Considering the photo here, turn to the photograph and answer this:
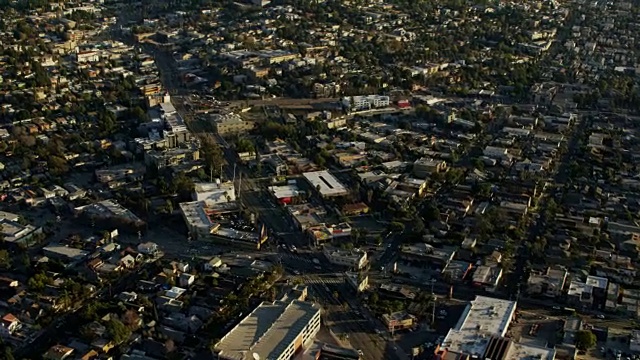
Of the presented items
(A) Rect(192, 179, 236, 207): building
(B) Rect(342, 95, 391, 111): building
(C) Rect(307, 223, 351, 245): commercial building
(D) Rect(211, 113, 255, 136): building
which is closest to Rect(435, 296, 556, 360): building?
(C) Rect(307, 223, 351, 245): commercial building

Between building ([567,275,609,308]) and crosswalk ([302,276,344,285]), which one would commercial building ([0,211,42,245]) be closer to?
crosswalk ([302,276,344,285])

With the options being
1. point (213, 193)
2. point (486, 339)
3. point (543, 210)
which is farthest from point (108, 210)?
point (543, 210)

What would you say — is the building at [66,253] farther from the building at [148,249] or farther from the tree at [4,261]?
the building at [148,249]

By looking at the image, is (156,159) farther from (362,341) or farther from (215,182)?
(362,341)

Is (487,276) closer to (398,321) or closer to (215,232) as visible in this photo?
(398,321)

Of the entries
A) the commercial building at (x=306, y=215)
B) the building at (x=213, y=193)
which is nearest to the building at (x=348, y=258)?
the commercial building at (x=306, y=215)

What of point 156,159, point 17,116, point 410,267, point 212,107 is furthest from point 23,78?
point 410,267
